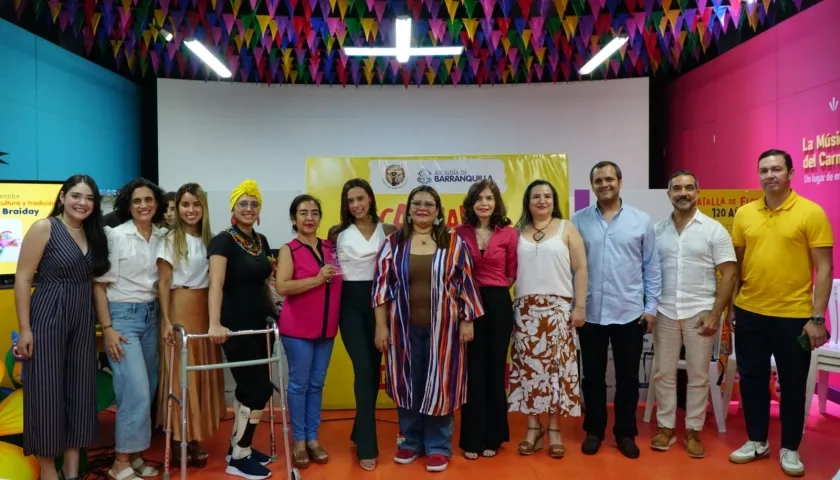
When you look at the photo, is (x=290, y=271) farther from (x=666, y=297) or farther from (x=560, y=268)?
(x=666, y=297)

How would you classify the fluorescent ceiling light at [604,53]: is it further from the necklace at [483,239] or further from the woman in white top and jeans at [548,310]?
the necklace at [483,239]

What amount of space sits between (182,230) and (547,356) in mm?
2162

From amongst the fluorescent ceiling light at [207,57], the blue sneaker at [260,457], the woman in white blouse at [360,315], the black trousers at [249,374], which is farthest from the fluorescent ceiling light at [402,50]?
A: the blue sneaker at [260,457]

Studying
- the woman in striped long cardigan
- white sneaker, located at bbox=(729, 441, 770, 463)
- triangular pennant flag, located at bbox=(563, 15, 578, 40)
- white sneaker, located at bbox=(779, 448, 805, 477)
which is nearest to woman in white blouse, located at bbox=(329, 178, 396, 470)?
the woman in striped long cardigan

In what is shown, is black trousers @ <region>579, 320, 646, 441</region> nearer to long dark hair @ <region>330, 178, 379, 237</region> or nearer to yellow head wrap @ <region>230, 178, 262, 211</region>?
long dark hair @ <region>330, 178, 379, 237</region>

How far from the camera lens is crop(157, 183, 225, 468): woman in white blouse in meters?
3.12

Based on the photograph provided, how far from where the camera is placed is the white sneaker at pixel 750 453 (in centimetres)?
330

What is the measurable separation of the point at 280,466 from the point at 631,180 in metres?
6.17

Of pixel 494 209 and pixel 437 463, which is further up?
pixel 494 209

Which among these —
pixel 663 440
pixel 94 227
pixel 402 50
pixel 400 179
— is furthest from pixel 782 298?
pixel 402 50

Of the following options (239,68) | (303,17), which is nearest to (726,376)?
(303,17)

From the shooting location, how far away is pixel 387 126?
314 inches

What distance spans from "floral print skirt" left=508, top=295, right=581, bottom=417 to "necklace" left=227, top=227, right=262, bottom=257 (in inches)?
59.9

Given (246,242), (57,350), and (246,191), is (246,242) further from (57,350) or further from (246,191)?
(57,350)
